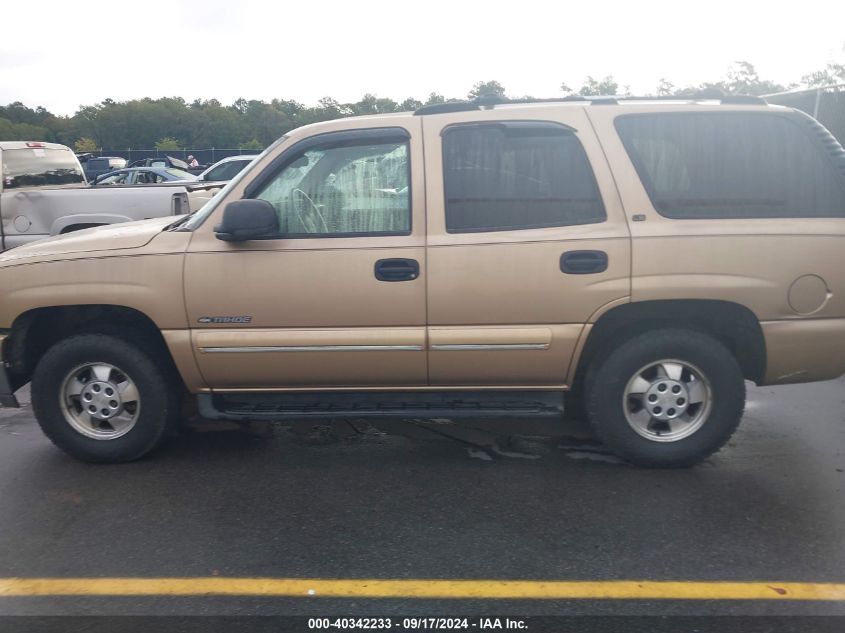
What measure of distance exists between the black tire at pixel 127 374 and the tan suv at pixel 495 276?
15 millimetres

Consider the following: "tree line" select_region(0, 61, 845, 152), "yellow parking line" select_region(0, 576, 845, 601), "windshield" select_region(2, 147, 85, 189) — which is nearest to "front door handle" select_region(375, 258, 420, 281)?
"yellow parking line" select_region(0, 576, 845, 601)

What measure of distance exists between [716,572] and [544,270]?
65.3 inches

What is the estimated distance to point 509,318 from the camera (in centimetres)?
416

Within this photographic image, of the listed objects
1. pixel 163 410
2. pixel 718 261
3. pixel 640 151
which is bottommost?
pixel 163 410

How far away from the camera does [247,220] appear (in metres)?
4.08

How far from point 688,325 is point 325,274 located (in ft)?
6.54

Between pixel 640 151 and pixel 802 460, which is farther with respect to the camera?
pixel 802 460

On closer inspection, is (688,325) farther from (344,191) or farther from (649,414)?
(344,191)

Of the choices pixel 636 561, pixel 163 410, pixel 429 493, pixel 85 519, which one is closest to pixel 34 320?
pixel 163 410

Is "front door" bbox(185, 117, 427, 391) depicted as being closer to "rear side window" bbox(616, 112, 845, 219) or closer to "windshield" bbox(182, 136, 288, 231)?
"windshield" bbox(182, 136, 288, 231)

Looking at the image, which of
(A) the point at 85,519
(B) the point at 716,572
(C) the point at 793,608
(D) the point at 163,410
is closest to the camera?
(C) the point at 793,608

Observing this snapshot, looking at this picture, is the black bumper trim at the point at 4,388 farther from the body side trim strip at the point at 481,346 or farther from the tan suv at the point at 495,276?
the body side trim strip at the point at 481,346

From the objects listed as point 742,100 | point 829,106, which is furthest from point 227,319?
point 829,106

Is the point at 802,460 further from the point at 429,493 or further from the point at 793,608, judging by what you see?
the point at 429,493
